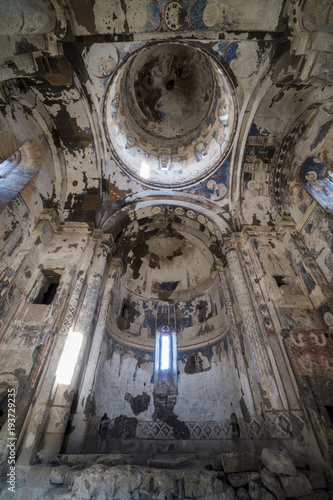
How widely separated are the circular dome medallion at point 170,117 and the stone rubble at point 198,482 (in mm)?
9570

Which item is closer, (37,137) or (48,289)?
(48,289)

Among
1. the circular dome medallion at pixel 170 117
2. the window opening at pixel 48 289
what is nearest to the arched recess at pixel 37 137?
the circular dome medallion at pixel 170 117

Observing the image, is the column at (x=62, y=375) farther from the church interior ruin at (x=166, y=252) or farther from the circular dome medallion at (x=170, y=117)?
the circular dome medallion at (x=170, y=117)

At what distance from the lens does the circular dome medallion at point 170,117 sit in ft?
34.2

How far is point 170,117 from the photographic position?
44.8ft

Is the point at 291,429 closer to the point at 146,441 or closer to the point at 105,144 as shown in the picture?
the point at 146,441

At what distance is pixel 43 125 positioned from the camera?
8289 millimetres

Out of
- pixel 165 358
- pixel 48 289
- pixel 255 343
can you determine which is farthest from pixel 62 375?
pixel 165 358

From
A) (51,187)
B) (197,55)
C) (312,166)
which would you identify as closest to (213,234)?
(312,166)

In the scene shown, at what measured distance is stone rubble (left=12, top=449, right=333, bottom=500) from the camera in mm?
3797

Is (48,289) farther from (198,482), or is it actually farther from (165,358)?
(198,482)

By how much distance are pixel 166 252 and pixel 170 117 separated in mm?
7753

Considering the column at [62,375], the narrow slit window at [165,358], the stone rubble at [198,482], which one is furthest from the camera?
the narrow slit window at [165,358]

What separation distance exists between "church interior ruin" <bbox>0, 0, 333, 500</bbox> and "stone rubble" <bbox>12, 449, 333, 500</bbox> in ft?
0.09
